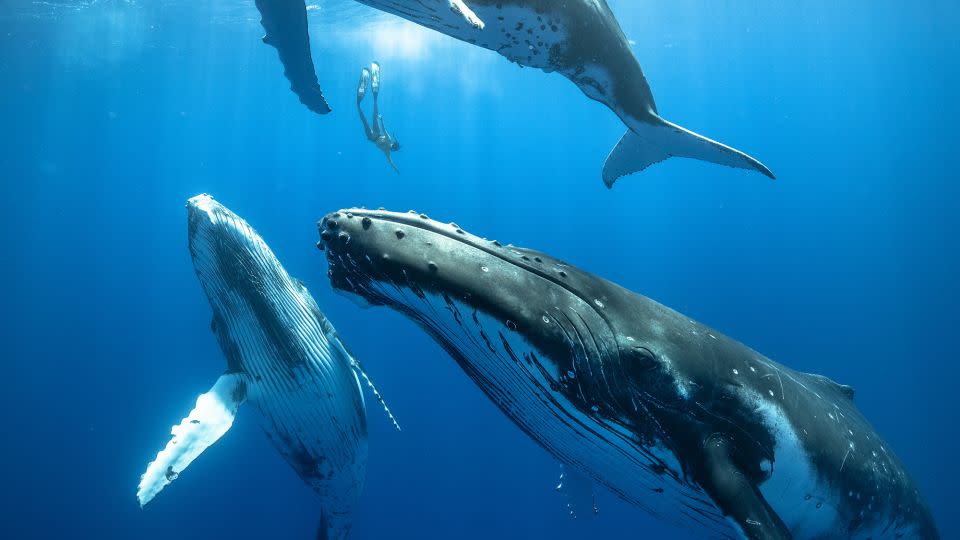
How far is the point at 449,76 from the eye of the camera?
50094 millimetres

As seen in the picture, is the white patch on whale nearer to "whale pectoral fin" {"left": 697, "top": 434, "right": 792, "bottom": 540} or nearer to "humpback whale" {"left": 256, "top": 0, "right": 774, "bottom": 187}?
"whale pectoral fin" {"left": 697, "top": 434, "right": 792, "bottom": 540}

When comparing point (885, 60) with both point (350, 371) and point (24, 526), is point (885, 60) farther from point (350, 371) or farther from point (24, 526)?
point (24, 526)

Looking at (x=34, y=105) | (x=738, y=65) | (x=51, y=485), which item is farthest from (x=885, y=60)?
(x=34, y=105)

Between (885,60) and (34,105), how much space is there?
80000 mm

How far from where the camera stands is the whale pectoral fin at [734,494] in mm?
2518

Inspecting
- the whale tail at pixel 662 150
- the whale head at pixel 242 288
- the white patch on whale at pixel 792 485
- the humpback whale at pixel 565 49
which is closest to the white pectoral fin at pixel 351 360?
the whale head at pixel 242 288

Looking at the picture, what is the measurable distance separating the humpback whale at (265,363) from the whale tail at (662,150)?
210 inches

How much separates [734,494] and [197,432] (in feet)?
20.1

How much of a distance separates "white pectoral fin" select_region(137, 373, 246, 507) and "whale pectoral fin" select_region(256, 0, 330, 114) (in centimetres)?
439

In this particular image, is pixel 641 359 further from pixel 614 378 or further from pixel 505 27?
pixel 505 27

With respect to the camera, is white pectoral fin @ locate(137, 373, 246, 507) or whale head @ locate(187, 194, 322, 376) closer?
white pectoral fin @ locate(137, 373, 246, 507)

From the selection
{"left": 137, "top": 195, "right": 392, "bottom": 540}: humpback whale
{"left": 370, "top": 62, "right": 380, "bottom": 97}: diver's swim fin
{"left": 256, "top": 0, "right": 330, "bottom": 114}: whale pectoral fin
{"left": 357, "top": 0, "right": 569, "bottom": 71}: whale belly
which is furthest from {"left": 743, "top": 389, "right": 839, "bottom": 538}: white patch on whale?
{"left": 370, "top": 62, "right": 380, "bottom": 97}: diver's swim fin

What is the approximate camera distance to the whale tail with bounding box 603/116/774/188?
23.1ft

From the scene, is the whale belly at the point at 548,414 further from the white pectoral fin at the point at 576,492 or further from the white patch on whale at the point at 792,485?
the white pectoral fin at the point at 576,492
